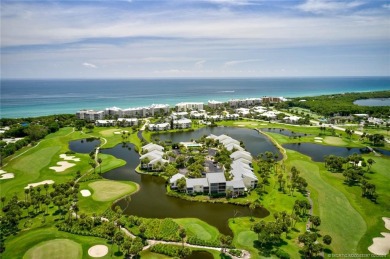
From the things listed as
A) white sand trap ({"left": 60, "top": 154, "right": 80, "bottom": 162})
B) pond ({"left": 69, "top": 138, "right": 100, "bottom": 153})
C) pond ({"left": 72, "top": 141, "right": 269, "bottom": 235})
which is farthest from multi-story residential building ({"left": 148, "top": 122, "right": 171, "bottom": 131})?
pond ({"left": 72, "top": 141, "right": 269, "bottom": 235})

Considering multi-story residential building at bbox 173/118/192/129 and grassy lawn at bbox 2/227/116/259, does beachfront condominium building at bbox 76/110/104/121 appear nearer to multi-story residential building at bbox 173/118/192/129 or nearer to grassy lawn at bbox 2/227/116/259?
multi-story residential building at bbox 173/118/192/129

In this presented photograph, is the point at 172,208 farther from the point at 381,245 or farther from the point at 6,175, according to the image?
the point at 6,175

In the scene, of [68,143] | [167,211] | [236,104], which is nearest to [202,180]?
[167,211]

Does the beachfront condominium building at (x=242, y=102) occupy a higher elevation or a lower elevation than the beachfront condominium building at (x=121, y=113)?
higher

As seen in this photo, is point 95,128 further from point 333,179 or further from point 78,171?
point 333,179

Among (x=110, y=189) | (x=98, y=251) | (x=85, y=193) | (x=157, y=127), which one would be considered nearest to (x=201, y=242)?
(x=98, y=251)

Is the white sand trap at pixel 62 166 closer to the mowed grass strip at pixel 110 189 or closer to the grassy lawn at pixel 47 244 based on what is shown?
the mowed grass strip at pixel 110 189

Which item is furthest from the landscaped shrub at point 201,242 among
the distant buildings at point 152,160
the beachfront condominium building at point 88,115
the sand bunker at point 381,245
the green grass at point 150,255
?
the beachfront condominium building at point 88,115
